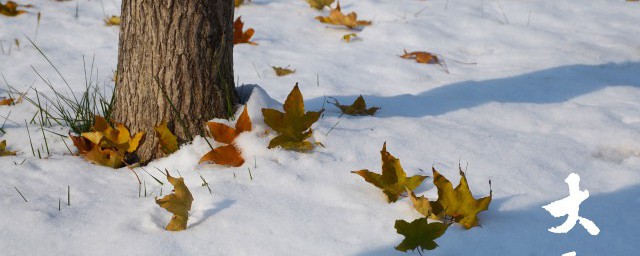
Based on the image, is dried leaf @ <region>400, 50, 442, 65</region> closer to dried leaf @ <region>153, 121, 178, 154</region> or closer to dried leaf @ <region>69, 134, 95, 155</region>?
dried leaf @ <region>153, 121, 178, 154</region>

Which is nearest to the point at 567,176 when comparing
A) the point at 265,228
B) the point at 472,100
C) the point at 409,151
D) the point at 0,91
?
the point at 409,151

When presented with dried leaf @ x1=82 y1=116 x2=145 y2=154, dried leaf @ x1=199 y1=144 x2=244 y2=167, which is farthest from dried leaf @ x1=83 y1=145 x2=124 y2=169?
dried leaf @ x1=199 y1=144 x2=244 y2=167

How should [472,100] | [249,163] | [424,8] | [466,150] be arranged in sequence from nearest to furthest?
[249,163] → [466,150] → [472,100] → [424,8]

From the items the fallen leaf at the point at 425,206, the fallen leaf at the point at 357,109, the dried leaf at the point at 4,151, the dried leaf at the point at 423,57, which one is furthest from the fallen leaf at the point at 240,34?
the fallen leaf at the point at 425,206

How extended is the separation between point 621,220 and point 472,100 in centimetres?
96

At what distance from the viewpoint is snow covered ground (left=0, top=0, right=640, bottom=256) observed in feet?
4.75

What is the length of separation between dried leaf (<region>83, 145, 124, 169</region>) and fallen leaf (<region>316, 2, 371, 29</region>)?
6.14 ft

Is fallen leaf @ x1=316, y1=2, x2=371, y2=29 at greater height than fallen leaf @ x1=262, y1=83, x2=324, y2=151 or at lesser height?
lesser

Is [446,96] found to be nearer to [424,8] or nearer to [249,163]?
[249,163]

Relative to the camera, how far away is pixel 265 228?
1.47m

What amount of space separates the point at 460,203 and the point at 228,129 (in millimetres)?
680

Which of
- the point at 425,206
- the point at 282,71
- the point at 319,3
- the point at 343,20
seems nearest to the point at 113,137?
the point at 425,206

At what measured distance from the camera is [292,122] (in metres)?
1.77

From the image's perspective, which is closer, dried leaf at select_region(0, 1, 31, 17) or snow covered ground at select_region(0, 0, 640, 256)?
snow covered ground at select_region(0, 0, 640, 256)
